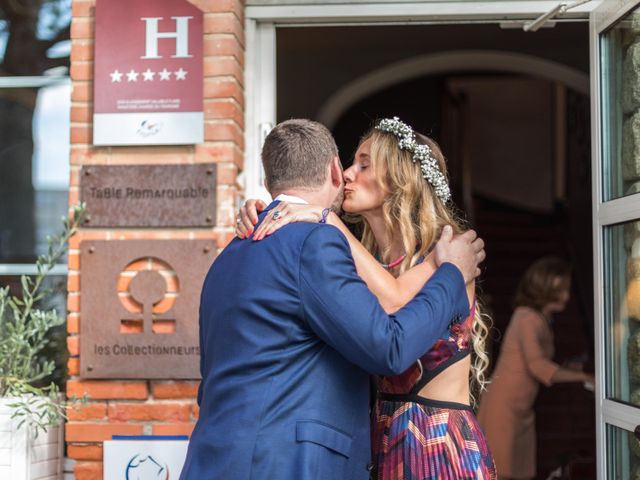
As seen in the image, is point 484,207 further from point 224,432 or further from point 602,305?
point 224,432

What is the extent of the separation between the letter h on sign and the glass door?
153cm

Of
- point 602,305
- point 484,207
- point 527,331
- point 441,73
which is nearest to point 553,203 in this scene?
point 484,207

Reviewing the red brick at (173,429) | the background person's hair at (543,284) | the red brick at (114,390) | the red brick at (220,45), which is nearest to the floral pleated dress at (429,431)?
the red brick at (173,429)

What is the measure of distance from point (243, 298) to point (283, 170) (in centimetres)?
35

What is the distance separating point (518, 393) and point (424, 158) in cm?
309

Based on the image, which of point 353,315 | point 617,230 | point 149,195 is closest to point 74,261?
point 149,195

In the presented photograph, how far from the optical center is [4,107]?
13.8 feet

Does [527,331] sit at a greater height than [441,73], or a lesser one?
lesser

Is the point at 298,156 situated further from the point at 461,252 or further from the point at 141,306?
the point at 141,306

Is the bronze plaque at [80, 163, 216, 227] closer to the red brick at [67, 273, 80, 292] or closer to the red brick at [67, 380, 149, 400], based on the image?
the red brick at [67, 273, 80, 292]

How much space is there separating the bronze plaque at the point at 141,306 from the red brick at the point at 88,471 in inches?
13.0

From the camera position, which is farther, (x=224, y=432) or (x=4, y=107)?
(x=4, y=107)

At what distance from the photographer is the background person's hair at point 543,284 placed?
18.8ft

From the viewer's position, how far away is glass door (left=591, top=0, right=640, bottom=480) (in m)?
3.33
